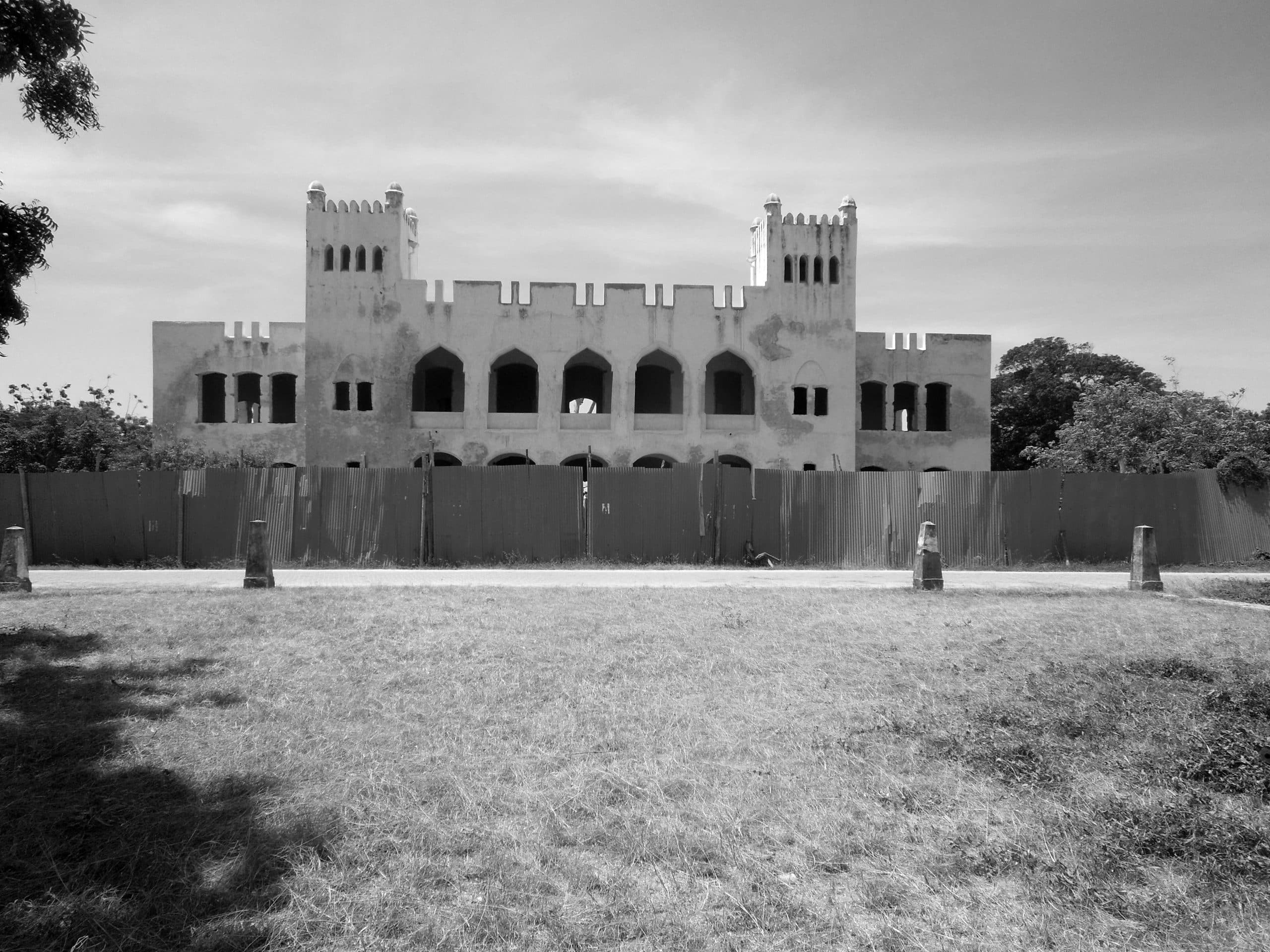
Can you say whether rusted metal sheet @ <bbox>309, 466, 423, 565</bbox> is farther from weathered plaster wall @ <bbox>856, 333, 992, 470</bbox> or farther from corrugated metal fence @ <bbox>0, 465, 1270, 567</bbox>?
weathered plaster wall @ <bbox>856, 333, 992, 470</bbox>

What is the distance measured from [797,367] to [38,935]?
30787 millimetres

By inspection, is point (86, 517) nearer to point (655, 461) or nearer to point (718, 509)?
point (718, 509)

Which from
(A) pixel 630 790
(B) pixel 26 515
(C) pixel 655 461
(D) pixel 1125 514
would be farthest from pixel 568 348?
(A) pixel 630 790

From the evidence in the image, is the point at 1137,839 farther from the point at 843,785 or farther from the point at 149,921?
the point at 149,921

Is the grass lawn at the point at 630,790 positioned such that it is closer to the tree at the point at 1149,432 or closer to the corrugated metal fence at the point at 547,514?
the corrugated metal fence at the point at 547,514

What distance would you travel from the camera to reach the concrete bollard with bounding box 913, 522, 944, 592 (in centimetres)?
1388

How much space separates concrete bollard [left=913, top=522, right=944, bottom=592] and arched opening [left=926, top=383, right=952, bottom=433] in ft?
72.7

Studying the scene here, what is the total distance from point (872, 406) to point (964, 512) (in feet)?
59.4

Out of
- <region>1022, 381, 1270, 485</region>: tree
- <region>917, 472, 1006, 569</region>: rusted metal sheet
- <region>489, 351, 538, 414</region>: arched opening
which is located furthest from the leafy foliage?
<region>1022, 381, 1270, 485</region>: tree

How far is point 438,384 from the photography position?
36.8m

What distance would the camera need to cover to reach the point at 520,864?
437cm

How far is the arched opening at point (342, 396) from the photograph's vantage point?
32.5 m

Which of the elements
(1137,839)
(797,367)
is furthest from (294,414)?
(1137,839)

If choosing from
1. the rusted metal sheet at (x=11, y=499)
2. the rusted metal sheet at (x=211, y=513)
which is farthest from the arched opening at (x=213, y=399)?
the rusted metal sheet at (x=211, y=513)
